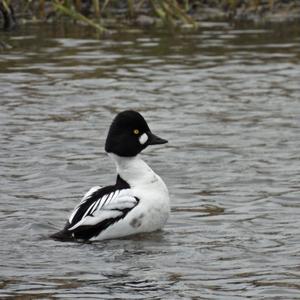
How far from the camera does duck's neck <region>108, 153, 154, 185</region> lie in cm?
1012

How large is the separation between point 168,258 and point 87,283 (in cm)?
101

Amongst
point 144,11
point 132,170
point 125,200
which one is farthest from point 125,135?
point 144,11

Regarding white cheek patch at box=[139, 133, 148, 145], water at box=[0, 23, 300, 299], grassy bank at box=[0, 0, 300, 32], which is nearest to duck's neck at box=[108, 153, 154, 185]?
white cheek patch at box=[139, 133, 148, 145]

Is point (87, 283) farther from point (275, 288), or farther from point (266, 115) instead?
point (266, 115)

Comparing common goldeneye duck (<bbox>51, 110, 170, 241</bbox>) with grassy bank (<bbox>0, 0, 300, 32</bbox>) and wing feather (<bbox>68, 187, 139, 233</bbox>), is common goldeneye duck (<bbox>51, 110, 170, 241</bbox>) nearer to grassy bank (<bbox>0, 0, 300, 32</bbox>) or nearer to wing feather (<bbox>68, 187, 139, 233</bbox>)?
wing feather (<bbox>68, 187, 139, 233</bbox>)

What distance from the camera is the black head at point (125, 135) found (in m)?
10.2

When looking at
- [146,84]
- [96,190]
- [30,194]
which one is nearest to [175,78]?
[146,84]

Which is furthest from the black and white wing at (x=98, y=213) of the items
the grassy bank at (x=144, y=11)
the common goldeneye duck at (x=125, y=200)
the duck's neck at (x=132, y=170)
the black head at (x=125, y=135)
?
the grassy bank at (x=144, y=11)

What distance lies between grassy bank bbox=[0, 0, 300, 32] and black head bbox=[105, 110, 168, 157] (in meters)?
12.3

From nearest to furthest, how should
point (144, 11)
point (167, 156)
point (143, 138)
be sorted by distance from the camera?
point (143, 138), point (167, 156), point (144, 11)

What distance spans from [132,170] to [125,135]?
1.01ft

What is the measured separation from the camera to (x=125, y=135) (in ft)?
33.5

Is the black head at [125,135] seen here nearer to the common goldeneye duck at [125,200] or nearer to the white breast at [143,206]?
the common goldeneye duck at [125,200]

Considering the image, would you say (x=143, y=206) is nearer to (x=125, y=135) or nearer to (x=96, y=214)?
(x=96, y=214)
